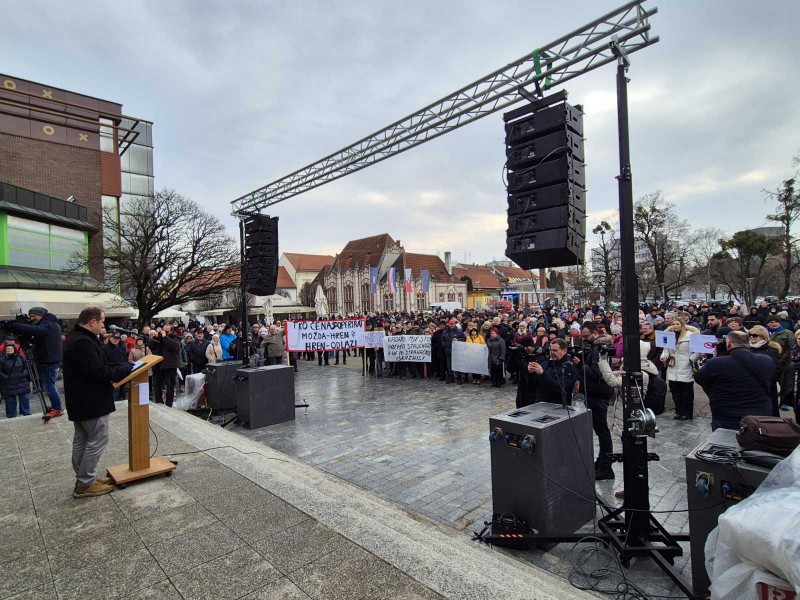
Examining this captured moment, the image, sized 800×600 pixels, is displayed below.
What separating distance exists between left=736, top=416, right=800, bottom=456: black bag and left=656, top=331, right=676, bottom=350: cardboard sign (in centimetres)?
614

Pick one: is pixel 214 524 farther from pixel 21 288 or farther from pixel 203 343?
pixel 21 288

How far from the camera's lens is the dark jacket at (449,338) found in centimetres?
1365

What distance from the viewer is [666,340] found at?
28.7 ft

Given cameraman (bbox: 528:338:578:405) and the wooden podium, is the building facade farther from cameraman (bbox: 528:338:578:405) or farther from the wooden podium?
the wooden podium

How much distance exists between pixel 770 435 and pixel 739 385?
1772mm

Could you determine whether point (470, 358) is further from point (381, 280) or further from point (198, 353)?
point (381, 280)

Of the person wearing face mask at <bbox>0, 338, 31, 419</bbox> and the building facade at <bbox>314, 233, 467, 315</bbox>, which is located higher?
the building facade at <bbox>314, 233, 467, 315</bbox>

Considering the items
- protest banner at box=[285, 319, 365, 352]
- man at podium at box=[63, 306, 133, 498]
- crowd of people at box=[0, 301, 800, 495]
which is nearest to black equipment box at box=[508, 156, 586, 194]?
crowd of people at box=[0, 301, 800, 495]

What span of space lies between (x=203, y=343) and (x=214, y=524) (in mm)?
10278

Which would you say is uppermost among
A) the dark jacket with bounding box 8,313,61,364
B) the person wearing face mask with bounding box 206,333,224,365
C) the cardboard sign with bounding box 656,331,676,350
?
the dark jacket with bounding box 8,313,61,364

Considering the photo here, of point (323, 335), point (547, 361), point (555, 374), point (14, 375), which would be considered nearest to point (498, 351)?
point (323, 335)

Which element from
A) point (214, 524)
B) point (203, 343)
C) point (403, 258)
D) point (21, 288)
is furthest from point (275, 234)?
point (403, 258)

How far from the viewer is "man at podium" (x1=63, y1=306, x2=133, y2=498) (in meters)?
4.30

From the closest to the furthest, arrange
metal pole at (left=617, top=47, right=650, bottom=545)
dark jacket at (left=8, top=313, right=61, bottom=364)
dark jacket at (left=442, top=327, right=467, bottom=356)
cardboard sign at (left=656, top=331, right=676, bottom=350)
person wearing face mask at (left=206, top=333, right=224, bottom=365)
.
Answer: metal pole at (left=617, top=47, right=650, bottom=545) < dark jacket at (left=8, top=313, right=61, bottom=364) < cardboard sign at (left=656, top=331, right=676, bottom=350) < person wearing face mask at (left=206, top=333, right=224, bottom=365) < dark jacket at (left=442, top=327, right=467, bottom=356)
